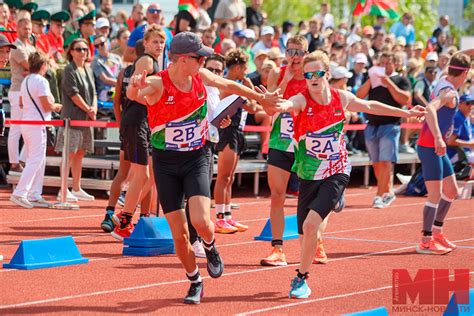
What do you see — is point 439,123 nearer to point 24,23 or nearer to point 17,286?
point 17,286

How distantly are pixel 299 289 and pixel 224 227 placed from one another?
4.33m

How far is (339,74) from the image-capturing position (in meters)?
16.7

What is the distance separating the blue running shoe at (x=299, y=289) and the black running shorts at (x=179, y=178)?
3.47 ft

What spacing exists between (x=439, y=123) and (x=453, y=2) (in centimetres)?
5464

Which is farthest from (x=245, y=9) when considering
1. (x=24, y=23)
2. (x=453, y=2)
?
(x=453, y=2)

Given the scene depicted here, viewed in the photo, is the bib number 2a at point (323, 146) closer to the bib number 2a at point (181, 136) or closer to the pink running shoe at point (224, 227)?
the bib number 2a at point (181, 136)

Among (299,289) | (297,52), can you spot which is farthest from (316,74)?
(299,289)

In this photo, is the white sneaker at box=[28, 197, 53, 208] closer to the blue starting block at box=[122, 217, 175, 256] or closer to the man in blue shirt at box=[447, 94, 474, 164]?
the blue starting block at box=[122, 217, 175, 256]

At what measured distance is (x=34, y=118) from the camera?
14484 millimetres

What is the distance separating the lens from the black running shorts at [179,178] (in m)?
8.54

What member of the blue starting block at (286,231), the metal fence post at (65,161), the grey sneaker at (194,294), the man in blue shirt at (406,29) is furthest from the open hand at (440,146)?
the man in blue shirt at (406,29)

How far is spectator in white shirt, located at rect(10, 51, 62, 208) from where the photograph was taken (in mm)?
14352

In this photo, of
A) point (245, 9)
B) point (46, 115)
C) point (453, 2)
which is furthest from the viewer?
point (453, 2)

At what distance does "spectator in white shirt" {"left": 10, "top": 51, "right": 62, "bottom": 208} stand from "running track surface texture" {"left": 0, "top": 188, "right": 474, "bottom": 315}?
345mm
